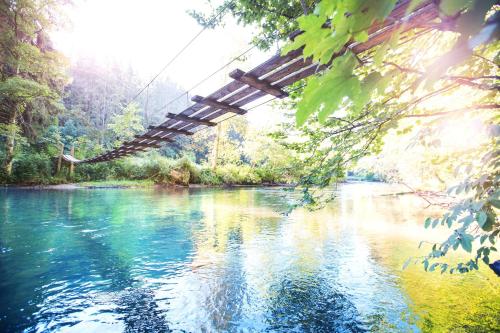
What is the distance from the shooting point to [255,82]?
10.1 ft

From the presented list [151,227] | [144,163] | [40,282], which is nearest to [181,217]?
[151,227]

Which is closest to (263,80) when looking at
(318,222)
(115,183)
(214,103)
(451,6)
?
(214,103)

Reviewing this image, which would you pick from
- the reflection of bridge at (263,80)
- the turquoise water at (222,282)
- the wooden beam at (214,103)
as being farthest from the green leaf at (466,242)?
the wooden beam at (214,103)

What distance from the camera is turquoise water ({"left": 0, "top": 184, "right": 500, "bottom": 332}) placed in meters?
3.04

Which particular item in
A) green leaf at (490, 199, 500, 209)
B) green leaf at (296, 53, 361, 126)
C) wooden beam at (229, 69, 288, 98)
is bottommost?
green leaf at (490, 199, 500, 209)

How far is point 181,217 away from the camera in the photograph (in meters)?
8.70

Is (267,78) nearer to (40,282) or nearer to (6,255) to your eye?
(40,282)

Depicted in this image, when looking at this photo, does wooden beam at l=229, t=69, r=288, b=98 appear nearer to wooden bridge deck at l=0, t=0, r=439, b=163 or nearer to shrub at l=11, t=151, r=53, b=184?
wooden bridge deck at l=0, t=0, r=439, b=163

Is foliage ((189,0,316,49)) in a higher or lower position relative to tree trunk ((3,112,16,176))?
higher

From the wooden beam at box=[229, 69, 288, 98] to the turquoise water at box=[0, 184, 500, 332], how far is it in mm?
2609

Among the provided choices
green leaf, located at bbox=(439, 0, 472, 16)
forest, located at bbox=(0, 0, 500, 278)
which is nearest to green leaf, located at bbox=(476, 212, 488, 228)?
forest, located at bbox=(0, 0, 500, 278)

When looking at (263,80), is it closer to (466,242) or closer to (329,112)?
(466,242)

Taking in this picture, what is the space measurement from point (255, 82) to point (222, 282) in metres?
2.84

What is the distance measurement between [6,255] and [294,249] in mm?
5192
